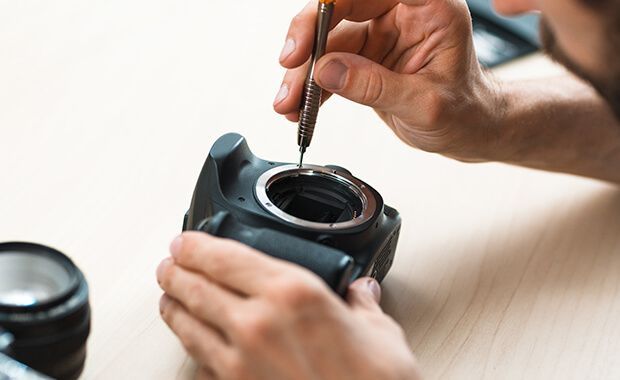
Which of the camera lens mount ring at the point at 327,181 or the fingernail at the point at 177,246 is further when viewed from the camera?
the camera lens mount ring at the point at 327,181

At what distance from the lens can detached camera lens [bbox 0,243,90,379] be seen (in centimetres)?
77

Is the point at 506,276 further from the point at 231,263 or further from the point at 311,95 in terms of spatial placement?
the point at 231,263

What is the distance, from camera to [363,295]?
89 cm

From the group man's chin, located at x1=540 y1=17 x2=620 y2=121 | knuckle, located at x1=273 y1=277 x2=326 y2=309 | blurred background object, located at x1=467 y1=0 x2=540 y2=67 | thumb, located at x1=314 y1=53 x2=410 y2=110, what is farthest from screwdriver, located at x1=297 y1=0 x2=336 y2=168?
blurred background object, located at x1=467 y1=0 x2=540 y2=67

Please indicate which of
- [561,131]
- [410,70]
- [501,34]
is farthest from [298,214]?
[501,34]

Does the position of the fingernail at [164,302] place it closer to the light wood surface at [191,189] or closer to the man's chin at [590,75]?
the light wood surface at [191,189]

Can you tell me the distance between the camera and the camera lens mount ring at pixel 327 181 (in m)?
0.96

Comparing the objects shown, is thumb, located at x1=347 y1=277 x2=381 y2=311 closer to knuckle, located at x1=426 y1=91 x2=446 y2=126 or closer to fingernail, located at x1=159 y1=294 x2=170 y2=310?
fingernail, located at x1=159 y1=294 x2=170 y2=310

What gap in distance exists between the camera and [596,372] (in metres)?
1.02

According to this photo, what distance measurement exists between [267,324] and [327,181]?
1.05 ft

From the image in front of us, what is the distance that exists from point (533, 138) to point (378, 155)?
0.70ft

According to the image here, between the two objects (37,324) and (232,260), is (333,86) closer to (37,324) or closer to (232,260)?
(232,260)

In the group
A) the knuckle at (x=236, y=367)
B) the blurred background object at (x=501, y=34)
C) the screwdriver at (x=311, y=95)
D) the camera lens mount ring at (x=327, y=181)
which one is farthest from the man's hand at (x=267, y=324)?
the blurred background object at (x=501, y=34)

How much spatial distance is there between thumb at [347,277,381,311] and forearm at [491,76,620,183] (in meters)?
0.45
